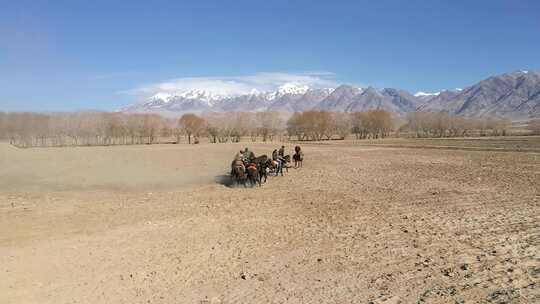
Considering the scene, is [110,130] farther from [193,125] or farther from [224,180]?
[224,180]

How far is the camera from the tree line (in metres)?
99.6

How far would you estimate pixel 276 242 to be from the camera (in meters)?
10.0

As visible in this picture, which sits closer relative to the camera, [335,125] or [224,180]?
[224,180]

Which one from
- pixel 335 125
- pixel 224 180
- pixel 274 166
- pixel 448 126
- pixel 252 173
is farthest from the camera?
pixel 448 126

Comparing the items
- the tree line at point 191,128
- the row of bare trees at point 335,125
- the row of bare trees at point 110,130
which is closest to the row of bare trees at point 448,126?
the tree line at point 191,128

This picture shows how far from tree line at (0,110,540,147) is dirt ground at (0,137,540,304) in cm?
7922

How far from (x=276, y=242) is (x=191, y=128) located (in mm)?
93741

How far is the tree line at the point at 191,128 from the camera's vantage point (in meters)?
99.6

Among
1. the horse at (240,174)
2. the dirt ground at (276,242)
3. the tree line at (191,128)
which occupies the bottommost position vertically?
the dirt ground at (276,242)

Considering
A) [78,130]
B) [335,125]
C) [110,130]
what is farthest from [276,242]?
[78,130]

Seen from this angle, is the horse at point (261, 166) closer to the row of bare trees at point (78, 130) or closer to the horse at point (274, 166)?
the horse at point (274, 166)

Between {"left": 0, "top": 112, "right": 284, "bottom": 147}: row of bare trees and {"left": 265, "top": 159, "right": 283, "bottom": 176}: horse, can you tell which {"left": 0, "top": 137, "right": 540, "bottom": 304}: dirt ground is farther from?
{"left": 0, "top": 112, "right": 284, "bottom": 147}: row of bare trees

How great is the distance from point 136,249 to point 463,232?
7495mm

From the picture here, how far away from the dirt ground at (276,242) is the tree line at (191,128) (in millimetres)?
79225
